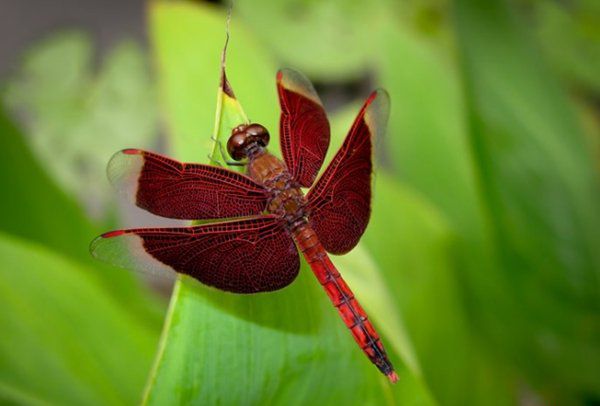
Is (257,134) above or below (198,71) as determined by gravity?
below

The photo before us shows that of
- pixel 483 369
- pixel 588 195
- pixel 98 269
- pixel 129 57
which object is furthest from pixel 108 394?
pixel 129 57

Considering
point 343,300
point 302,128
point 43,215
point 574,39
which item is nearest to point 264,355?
point 343,300

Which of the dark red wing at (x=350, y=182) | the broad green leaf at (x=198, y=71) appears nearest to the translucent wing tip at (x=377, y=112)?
the dark red wing at (x=350, y=182)

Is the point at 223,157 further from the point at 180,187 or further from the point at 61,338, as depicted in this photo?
the point at 61,338

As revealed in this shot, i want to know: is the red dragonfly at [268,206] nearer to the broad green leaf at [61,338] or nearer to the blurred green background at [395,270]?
the blurred green background at [395,270]

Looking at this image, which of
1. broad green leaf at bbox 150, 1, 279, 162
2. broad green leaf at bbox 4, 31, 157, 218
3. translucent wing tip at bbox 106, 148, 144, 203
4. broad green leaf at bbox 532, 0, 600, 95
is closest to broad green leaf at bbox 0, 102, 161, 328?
broad green leaf at bbox 150, 1, 279, 162

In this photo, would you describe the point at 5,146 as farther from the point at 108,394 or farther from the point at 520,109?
the point at 520,109
